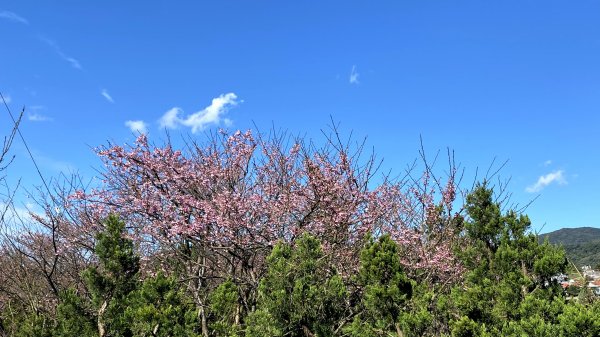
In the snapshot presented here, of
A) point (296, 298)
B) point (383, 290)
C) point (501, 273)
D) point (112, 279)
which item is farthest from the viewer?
point (112, 279)

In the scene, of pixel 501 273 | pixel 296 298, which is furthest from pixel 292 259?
pixel 501 273

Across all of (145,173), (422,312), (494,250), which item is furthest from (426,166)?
(145,173)

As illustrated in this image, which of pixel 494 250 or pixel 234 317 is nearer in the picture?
pixel 494 250

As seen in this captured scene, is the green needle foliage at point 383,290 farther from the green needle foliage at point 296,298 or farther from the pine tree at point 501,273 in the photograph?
the pine tree at point 501,273

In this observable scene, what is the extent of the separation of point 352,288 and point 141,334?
9.91 feet

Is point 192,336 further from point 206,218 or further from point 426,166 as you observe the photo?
point 426,166

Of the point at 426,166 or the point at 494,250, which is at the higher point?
the point at 426,166

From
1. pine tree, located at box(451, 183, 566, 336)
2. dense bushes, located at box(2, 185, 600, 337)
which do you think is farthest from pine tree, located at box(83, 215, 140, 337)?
pine tree, located at box(451, 183, 566, 336)

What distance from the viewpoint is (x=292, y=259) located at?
206 inches

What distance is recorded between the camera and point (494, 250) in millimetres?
5809

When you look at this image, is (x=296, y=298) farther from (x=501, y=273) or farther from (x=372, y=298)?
(x=501, y=273)

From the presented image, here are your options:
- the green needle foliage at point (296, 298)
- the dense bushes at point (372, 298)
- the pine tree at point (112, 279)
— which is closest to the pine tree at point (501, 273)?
the dense bushes at point (372, 298)

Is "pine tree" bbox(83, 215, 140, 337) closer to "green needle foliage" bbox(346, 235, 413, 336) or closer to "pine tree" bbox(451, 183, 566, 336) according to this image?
"green needle foliage" bbox(346, 235, 413, 336)

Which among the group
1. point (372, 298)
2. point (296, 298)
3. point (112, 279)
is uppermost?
point (112, 279)
